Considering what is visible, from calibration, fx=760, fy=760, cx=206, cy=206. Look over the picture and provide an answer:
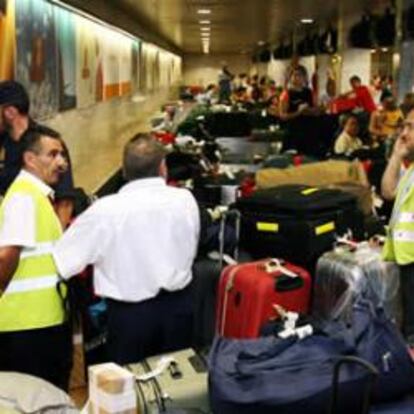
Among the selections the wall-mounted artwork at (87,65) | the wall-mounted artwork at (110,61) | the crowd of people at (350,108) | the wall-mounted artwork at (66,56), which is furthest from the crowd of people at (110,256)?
the wall-mounted artwork at (110,61)

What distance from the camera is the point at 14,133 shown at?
12.3ft

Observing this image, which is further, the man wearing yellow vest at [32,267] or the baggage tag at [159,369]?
the man wearing yellow vest at [32,267]

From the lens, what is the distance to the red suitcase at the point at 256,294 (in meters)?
3.29

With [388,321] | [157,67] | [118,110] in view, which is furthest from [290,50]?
[388,321]

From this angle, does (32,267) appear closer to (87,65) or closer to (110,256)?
(110,256)

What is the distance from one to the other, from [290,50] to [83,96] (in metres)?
13.4

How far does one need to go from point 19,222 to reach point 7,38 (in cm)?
344

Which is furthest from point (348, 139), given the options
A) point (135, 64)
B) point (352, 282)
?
point (135, 64)

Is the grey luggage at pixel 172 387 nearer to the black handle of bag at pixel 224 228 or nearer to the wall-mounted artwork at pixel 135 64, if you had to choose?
the black handle of bag at pixel 224 228

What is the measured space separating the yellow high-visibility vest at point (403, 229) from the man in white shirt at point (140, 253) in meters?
0.92

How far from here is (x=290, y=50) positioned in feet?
74.3

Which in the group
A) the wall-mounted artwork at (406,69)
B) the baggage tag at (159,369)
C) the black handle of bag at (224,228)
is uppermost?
the wall-mounted artwork at (406,69)

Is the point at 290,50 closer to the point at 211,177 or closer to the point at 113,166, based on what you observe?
the point at 113,166

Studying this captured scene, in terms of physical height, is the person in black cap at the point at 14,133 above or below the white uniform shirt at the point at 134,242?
above
